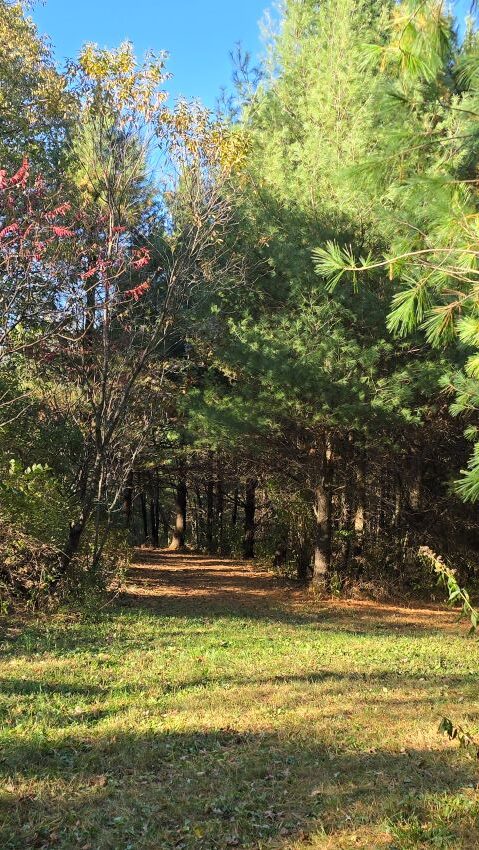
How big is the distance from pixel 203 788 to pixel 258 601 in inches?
A: 331

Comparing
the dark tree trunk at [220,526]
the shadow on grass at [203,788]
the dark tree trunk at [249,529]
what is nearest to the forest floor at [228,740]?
the shadow on grass at [203,788]

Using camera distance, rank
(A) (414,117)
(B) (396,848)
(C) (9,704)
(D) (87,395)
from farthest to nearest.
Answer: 1. (D) (87,395)
2. (A) (414,117)
3. (C) (9,704)
4. (B) (396,848)

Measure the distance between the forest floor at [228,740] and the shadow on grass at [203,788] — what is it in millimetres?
11

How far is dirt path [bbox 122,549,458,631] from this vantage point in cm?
1047

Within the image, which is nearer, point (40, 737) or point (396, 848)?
point (396, 848)

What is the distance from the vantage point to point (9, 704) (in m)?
4.82

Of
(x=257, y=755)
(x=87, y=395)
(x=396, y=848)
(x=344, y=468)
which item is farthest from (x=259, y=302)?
(x=396, y=848)

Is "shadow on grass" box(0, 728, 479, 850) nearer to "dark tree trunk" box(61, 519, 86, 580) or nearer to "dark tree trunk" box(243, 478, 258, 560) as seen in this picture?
"dark tree trunk" box(61, 519, 86, 580)

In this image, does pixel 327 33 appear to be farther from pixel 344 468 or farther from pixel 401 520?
pixel 401 520

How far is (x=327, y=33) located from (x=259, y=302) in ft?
14.3

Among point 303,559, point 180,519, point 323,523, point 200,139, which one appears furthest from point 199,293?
point 180,519

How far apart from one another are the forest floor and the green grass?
0.01 metres

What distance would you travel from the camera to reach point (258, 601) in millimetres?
11953

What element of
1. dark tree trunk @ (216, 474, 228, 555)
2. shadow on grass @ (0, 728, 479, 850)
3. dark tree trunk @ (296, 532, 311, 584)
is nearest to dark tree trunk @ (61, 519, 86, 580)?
shadow on grass @ (0, 728, 479, 850)
